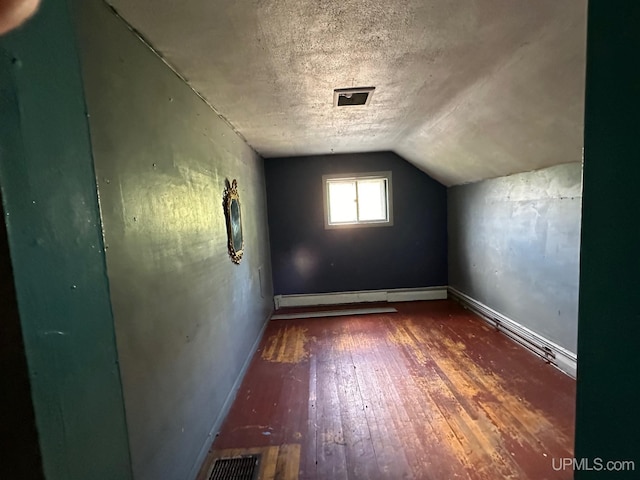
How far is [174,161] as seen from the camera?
177 centimetres

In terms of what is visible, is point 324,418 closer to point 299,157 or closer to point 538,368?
point 538,368

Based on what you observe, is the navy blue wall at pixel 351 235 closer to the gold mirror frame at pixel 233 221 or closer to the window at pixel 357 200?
the window at pixel 357 200

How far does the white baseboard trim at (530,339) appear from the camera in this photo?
2.71 meters

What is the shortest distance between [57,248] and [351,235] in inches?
176

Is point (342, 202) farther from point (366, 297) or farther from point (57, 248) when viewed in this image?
point (57, 248)

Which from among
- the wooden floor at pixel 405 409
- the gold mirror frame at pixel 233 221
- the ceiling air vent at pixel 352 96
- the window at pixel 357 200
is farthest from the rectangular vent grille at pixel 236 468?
the window at pixel 357 200

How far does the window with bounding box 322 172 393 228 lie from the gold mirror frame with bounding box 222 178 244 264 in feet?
7.00

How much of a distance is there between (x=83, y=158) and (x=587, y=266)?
1.33m

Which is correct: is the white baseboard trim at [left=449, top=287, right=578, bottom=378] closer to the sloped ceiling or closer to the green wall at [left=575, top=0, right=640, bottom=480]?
the sloped ceiling

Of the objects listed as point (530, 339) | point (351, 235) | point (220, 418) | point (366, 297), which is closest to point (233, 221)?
point (220, 418)

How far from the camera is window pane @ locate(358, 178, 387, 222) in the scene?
5.13m

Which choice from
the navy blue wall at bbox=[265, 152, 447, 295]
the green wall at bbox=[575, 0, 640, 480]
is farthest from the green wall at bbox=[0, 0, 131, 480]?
the navy blue wall at bbox=[265, 152, 447, 295]

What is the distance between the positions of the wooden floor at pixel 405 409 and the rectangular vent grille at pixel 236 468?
0.07 metres

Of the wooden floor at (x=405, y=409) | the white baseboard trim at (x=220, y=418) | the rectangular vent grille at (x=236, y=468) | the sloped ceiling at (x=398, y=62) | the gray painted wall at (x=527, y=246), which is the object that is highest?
the sloped ceiling at (x=398, y=62)
